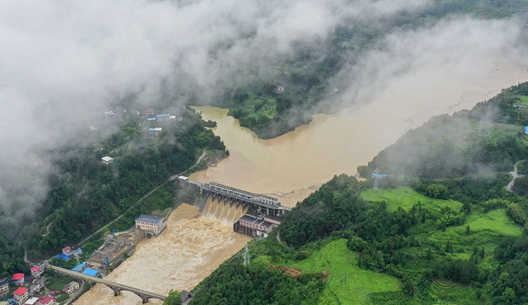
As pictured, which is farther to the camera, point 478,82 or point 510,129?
point 478,82

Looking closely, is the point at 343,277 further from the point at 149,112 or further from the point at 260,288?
the point at 149,112

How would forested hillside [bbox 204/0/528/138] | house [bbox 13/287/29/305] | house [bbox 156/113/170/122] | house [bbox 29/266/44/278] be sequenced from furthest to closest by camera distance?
1. forested hillside [bbox 204/0/528/138]
2. house [bbox 156/113/170/122]
3. house [bbox 29/266/44/278]
4. house [bbox 13/287/29/305]

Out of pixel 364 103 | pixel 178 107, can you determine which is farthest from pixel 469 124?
pixel 178 107

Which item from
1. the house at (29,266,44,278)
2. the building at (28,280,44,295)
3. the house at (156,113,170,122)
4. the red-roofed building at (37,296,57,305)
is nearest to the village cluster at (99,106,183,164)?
the house at (156,113,170,122)

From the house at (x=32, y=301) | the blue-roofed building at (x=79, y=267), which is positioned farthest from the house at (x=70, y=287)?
the house at (x=32, y=301)

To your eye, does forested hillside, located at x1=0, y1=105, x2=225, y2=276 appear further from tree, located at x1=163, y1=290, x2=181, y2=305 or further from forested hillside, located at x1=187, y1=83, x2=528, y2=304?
forested hillside, located at x1=187, y1=83, x2=528, y2=304

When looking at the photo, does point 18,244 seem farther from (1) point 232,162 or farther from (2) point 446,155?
(2) point 446,155
